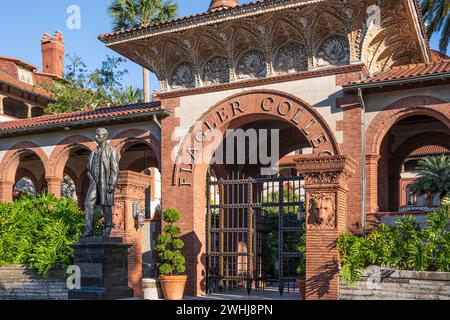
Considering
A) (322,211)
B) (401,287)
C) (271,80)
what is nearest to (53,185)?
(271,80)

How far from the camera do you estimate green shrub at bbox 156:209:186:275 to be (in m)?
15.6

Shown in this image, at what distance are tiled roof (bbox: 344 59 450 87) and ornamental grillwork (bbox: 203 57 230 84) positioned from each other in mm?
3778

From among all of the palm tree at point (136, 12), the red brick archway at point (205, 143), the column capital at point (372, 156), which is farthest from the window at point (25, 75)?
the column capital at point (372, 156)

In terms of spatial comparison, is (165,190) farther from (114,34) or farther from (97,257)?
(97,257)

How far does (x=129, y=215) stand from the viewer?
15.6 metres

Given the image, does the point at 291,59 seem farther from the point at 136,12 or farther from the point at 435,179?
the point at 136,12

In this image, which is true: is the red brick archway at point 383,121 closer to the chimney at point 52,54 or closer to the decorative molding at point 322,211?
the decorative molding at point 322,211

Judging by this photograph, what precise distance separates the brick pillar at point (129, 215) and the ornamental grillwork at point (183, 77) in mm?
3292

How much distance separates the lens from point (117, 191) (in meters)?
15.6

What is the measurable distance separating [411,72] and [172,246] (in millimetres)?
7415

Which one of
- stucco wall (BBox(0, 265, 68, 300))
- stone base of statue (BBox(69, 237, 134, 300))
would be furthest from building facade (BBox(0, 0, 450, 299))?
stone base of statue (BBox(69, 237, 134, 300))

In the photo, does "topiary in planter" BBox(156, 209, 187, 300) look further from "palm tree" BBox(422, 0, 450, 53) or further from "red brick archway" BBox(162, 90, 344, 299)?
"palm tree" BBox(422, 0, 450, 53)
